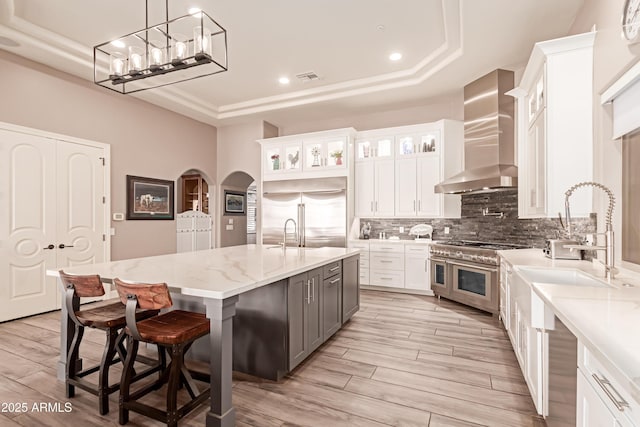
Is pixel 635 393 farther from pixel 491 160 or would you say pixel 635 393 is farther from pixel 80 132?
pixel 80 132

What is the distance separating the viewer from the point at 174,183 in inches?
239

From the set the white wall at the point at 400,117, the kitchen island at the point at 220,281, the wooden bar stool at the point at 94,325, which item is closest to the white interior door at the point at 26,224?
the kitchen island at the point at 220,281

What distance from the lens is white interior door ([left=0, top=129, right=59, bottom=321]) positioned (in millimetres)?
3861

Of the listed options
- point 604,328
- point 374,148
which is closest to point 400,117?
point 374,148

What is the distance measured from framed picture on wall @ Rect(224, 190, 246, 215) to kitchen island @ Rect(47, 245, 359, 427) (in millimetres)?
4149

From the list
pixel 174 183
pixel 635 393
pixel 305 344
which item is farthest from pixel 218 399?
pixel 174 183

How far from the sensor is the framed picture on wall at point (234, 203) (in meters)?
7.24

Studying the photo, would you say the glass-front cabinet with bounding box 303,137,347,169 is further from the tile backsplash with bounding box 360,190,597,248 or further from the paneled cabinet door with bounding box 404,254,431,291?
the paneled cabinet door with bounding box 404,254,431,291

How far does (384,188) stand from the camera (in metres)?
5.70

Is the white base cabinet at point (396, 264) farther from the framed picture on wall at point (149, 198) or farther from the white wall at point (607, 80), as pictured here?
the framed picture on wall at point (149, 198)

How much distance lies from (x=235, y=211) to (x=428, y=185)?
4.37m

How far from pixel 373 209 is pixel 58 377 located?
4.60 m

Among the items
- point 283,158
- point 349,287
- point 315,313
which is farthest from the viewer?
point 283,158

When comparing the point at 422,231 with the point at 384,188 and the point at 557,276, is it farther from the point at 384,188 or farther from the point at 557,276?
the point at 557,276
